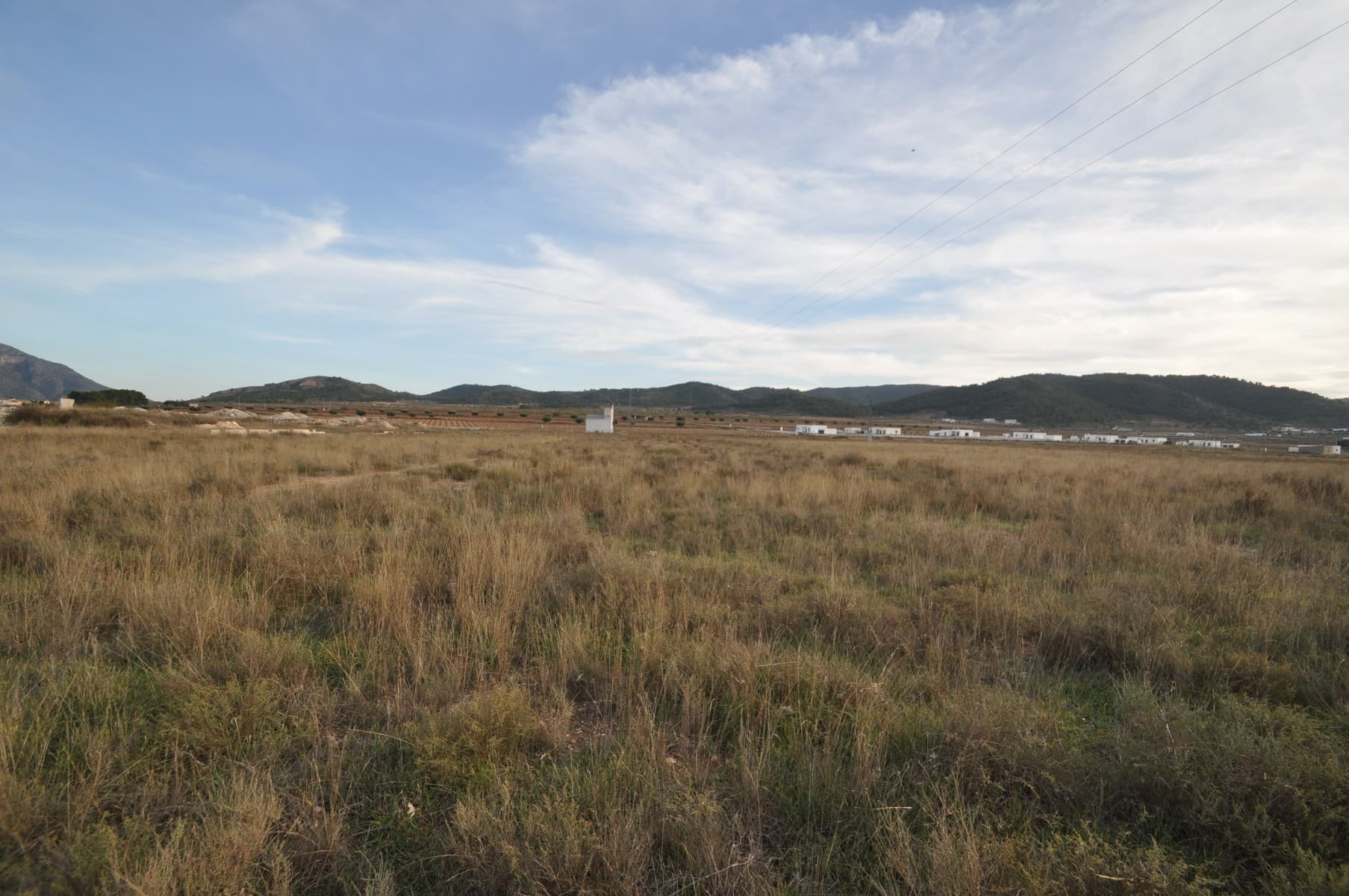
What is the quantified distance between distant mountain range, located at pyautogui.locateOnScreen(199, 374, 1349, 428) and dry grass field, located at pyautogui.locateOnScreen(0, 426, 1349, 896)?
104 metres

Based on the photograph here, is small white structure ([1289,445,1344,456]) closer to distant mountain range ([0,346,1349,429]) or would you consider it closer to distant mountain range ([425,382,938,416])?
distant mountain range ([0,346,1349,429])

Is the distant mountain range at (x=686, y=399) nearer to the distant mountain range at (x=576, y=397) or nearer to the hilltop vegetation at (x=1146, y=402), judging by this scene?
the distant mountain range at (x=576, y=397)

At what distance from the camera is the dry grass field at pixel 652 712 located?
221 cm

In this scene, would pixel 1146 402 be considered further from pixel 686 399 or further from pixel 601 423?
pixel 601 423

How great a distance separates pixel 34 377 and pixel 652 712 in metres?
248

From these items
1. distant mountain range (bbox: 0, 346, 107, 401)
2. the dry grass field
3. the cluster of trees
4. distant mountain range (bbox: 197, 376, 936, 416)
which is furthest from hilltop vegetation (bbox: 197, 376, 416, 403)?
the dry grass field

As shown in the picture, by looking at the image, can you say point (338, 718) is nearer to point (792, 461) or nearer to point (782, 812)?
point (782, 812)

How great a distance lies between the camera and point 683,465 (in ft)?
60.5

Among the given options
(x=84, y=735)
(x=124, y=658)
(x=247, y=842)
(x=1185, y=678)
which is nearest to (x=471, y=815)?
(x=247, y=842)

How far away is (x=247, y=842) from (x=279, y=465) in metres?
15.4

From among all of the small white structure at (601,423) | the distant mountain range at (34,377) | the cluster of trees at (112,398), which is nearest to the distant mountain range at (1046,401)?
the distant mountain range at (34,377)

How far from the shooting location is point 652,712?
336cm

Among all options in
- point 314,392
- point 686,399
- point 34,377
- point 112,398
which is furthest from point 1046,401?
point 34,377

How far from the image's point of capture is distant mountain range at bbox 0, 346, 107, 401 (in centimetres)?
14325
